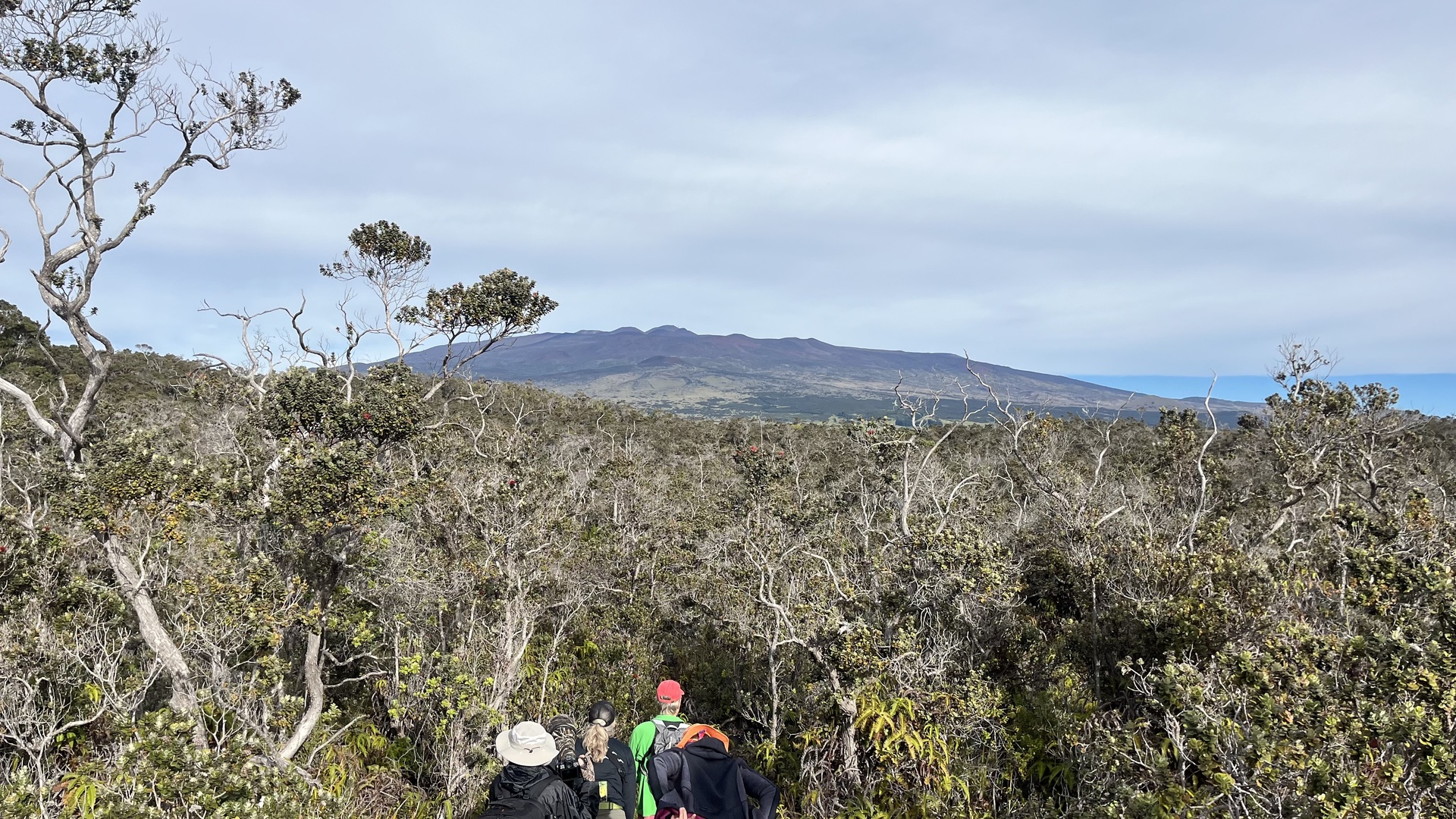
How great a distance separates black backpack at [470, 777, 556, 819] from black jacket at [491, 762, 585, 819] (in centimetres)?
1

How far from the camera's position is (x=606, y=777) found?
4691 millimetres

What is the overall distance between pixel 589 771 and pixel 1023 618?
27.0 ft

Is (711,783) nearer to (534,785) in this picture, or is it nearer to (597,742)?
(597,742)

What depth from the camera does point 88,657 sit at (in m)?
7.38

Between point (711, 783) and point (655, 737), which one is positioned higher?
point (655, 737)

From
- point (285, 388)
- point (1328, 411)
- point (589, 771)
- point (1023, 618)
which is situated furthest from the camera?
point (1328, 411)

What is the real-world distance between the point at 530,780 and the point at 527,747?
0.21 m

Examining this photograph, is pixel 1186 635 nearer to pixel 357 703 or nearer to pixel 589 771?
pixel 589 771

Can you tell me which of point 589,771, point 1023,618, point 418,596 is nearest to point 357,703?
point 418,596

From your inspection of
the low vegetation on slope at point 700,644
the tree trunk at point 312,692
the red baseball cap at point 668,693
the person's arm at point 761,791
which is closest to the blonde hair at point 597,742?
the red baseball cap at point 668,693

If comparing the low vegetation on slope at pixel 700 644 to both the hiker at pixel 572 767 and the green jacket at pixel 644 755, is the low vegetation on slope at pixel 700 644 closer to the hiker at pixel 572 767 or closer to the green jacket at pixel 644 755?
the hiker at pixel 572 767

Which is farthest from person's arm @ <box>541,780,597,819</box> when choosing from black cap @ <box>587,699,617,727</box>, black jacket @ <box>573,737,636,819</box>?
black cap @ <box>587,699,617,727</box>

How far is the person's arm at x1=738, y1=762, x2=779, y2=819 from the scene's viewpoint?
466 centimetres

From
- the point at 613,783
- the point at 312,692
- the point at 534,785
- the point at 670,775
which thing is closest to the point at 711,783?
the point at 670,775
